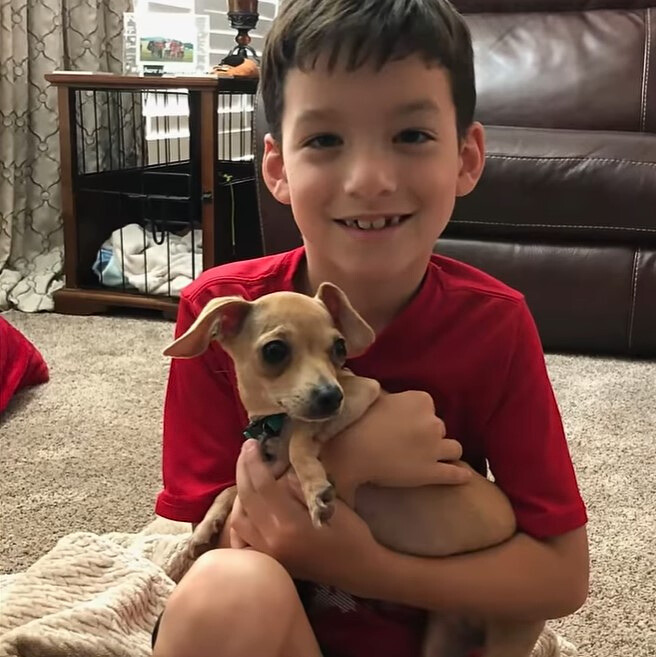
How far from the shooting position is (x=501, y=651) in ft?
3.03

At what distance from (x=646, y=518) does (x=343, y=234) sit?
2.91 ft

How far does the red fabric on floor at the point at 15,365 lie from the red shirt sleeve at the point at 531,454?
4.19 ft

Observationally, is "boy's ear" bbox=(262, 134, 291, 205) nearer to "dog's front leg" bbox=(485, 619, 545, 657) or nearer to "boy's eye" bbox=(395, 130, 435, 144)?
"boy's eye" bbox=(395, 130, 435, 144)

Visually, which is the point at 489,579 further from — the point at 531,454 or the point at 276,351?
the point at 276,351

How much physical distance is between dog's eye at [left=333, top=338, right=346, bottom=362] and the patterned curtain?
215cm

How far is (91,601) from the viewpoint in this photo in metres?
1.11

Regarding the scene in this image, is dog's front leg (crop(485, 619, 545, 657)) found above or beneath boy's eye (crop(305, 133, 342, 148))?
beneath

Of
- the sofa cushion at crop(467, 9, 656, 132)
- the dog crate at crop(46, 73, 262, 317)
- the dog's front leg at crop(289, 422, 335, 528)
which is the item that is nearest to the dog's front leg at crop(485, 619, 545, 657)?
the dog's front leg at crop(289, 422, 335, 528)

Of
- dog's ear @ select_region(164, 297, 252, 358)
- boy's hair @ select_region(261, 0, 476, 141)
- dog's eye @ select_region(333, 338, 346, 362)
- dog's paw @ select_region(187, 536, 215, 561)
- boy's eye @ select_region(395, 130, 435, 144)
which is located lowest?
dog's paw @ select_region(187, 536, 215, 561)

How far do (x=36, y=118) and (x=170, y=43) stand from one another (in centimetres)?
58

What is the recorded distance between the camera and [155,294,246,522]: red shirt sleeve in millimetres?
1002

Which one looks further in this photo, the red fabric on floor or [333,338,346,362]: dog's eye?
the red fabric on floor

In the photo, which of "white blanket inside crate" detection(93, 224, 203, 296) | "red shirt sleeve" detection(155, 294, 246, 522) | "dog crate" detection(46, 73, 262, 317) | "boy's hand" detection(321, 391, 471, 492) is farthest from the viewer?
"white blanket inside crate" detection(93, 224, 203, 296)

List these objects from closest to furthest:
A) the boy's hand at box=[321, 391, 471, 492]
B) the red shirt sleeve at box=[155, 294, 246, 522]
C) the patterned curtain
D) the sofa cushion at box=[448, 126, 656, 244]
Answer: the boy's hand at box=[321, 391, 471, 492]
the red shirt sleeve at box=[155, 294, 246, 522]
the sofa cushion at box=[448, 126, 656, 244]
the patterned curtain
